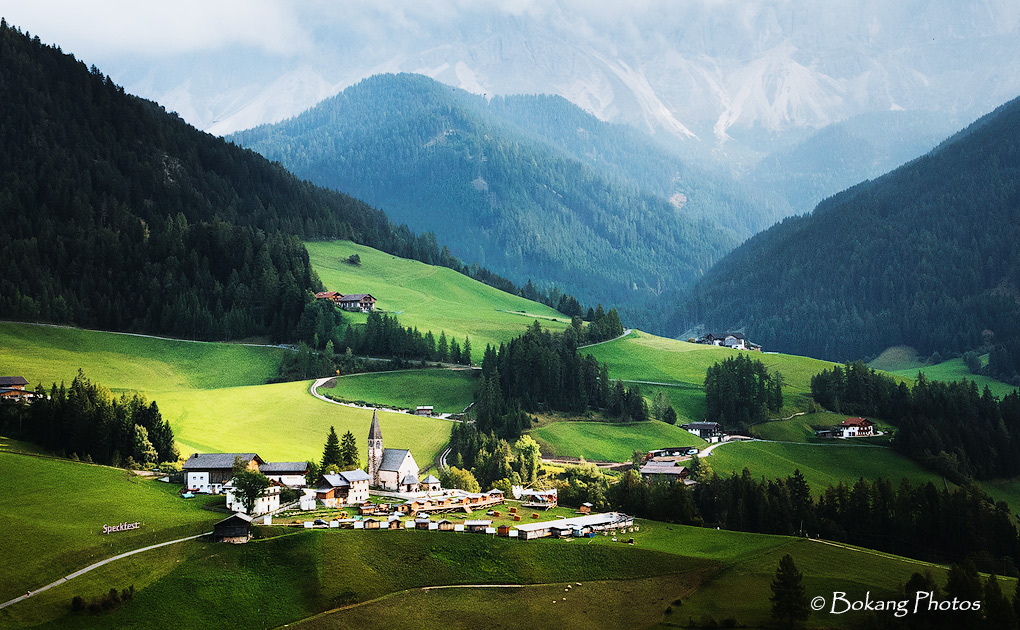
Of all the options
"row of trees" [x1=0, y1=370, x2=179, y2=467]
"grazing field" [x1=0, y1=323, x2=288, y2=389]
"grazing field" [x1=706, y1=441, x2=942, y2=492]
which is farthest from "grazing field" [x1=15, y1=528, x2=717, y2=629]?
"grazing field" [x1=0, y1=323, x2=288, y2=389]

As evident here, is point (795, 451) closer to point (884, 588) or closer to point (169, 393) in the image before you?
point (884, 588)

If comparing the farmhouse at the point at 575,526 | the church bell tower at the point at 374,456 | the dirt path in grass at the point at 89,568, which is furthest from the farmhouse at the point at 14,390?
the farmhouse at the point at 575,526

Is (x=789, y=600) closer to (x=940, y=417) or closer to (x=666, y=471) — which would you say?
(x=666, y=471)

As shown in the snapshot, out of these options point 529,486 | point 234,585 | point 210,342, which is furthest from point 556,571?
point 210,342

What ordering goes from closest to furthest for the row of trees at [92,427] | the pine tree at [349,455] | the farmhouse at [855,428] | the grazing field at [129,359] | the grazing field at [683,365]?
the row of trees at [92,427]
the pine tree at [349,455]
the farmhouse at [855,428]
the grazing field at [129,359]
the grazing field at [683,365]

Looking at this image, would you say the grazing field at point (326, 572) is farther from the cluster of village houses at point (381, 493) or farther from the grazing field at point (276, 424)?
the grazing field at point (276, 424)

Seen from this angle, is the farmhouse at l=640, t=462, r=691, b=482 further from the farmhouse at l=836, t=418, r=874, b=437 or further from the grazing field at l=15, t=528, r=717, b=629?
the grazing field at l=15, t=528, r=717, b=629
